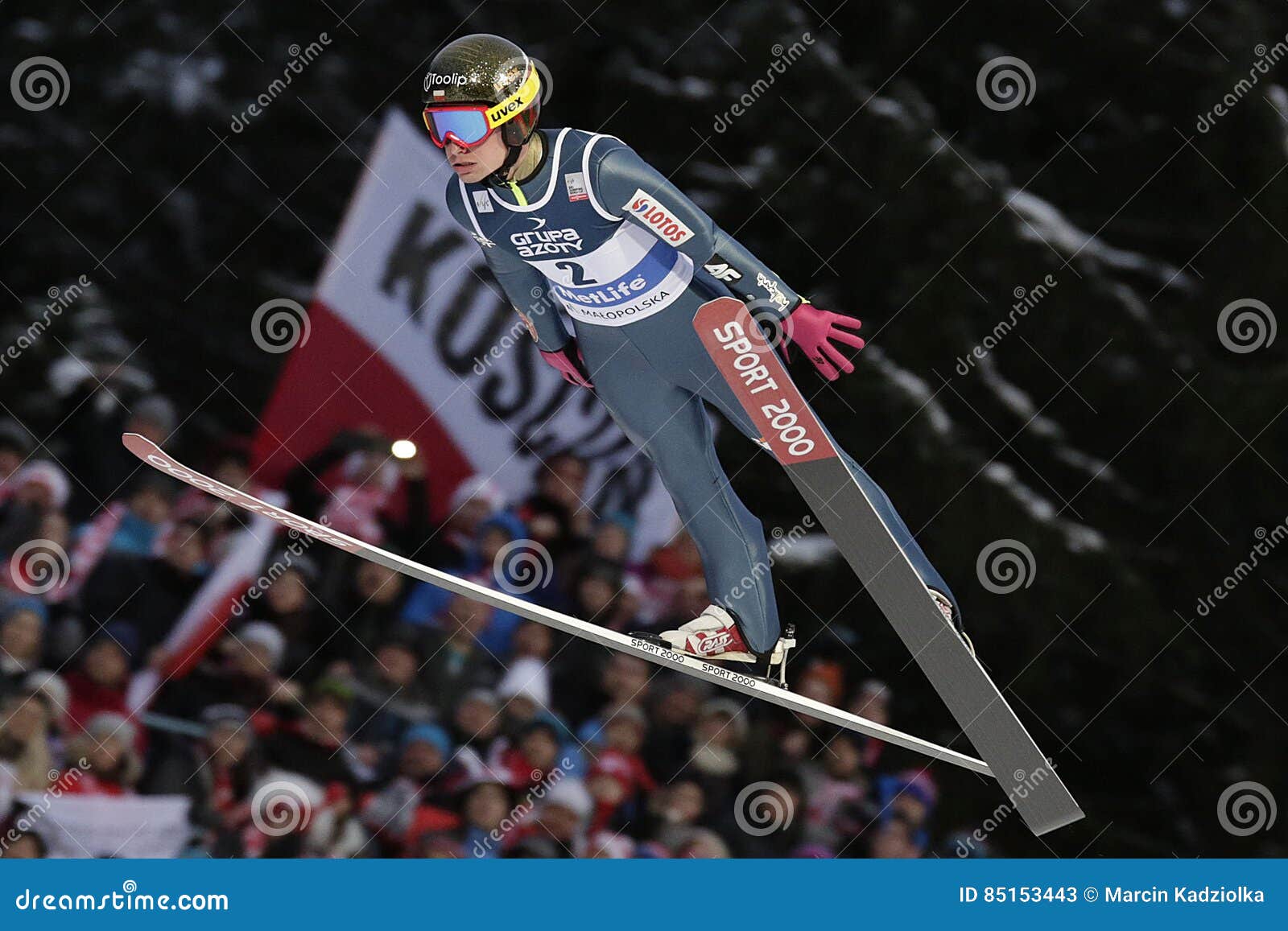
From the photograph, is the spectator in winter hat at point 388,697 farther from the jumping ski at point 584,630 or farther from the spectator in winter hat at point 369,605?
the jumping ski at point 584,630

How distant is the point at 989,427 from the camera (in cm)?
760

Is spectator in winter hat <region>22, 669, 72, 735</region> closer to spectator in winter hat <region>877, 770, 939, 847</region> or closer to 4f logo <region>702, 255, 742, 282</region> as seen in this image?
4f logo <region>702, 255, 742, 282</region>

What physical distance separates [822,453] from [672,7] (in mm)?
3351

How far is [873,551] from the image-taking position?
455 centimetres

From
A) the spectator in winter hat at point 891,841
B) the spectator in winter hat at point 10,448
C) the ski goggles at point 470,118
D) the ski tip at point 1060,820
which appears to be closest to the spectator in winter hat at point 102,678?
the spectator in winter hat at point 10,448

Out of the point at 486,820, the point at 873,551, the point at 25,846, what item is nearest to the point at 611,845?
the point at 486,820

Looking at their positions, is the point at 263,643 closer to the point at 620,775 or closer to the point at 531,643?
the point at 531,643

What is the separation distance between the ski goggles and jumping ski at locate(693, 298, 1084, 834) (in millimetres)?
671

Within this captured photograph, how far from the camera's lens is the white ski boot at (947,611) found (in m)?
4.64

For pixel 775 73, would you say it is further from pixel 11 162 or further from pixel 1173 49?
pixel 11 162

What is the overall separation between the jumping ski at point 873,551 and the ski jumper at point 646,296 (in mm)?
95

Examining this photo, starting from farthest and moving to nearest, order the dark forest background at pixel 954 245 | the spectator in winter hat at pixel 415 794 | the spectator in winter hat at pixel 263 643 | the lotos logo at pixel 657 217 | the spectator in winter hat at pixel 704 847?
the dark forest background at pixel 954 245 < the spectator in winter hat at pixel 704 847 < the spectator in winter hat at pixel 263 643 < the spectator in winter hat at pixel 415 794 < the lotos logo at pixel 657 217

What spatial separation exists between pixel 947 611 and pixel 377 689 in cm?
238

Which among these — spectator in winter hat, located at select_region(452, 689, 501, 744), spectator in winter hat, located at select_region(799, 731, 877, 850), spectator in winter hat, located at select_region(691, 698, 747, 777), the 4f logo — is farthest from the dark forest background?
the 4f logo
